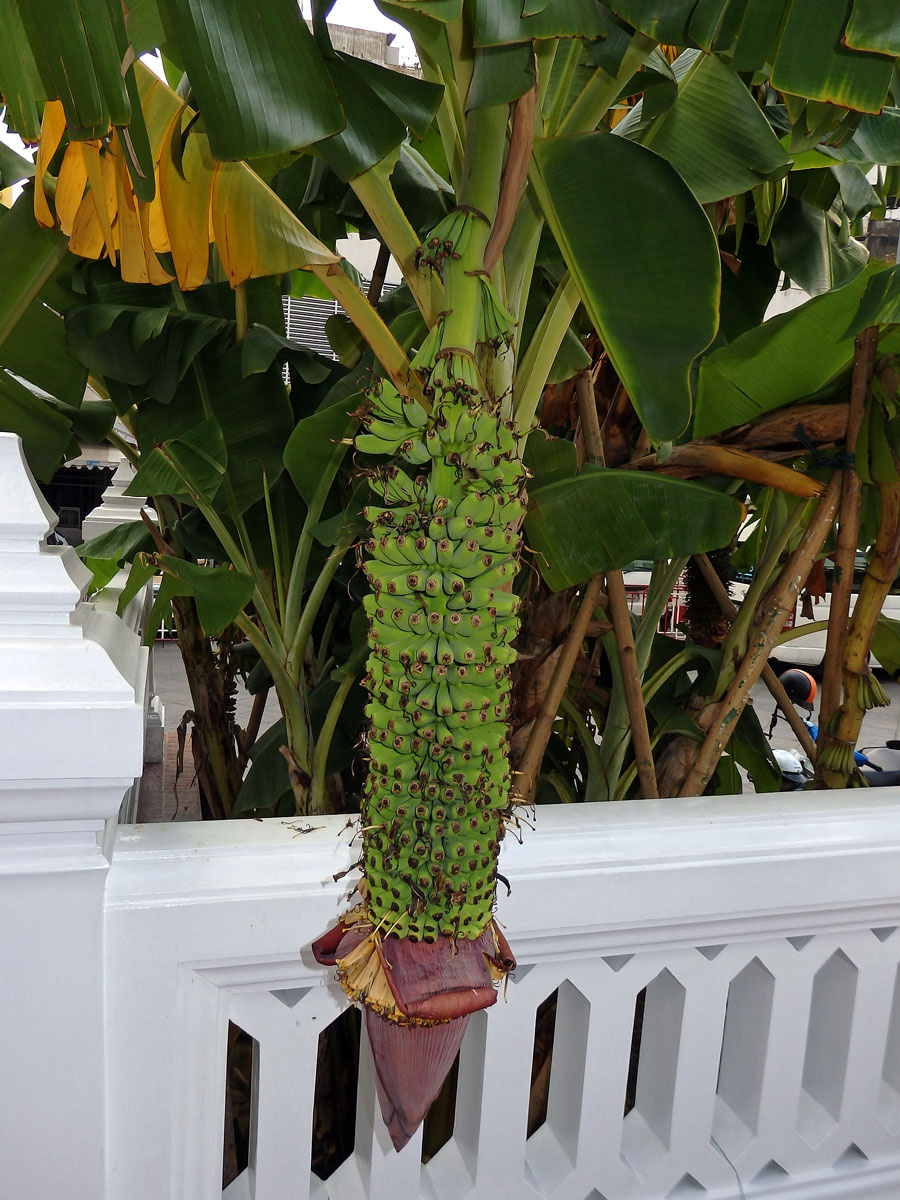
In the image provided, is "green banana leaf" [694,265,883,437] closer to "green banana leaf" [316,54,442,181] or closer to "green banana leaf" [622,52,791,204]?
"green banana leaf" [622,52,791,204]

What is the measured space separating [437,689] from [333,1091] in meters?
1.10

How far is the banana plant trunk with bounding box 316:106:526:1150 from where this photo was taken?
0.53 metres

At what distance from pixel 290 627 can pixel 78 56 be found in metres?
0.84

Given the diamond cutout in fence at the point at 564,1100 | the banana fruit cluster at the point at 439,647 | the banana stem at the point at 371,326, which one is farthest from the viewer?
the diamond cutout in fence at the point at 564,1100

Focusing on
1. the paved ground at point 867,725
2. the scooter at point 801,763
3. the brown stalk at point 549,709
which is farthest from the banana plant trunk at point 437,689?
the paved ground at point 867,725

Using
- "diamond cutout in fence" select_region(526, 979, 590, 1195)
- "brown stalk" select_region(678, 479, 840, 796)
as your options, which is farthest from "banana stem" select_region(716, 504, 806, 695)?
"diamond cutout in fence" select_region(526, 979, 590, 1195)

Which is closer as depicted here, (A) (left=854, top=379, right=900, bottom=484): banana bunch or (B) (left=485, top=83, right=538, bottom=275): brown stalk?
(B) (left=485, top=83, right=538, bottom=275): brown stalk

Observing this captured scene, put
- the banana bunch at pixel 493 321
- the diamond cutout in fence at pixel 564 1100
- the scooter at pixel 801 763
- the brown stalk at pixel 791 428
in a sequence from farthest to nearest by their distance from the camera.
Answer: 1. the scooter at pixel 801 763
2. the brown stalk at pixel 791 428
3. the diamond cutout in fence at pixel 564 1100
4. the banana bunch at pixel 493 321

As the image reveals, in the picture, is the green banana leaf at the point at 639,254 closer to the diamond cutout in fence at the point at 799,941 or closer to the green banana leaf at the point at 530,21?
the green banana leaf at the point at 530,21

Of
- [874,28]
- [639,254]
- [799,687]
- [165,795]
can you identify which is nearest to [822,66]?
Result: [874,28]

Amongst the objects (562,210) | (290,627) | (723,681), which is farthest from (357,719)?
(562,210)

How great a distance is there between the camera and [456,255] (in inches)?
24.2

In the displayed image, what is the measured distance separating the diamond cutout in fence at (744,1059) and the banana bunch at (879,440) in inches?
25.5

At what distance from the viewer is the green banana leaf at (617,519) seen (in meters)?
1.05
